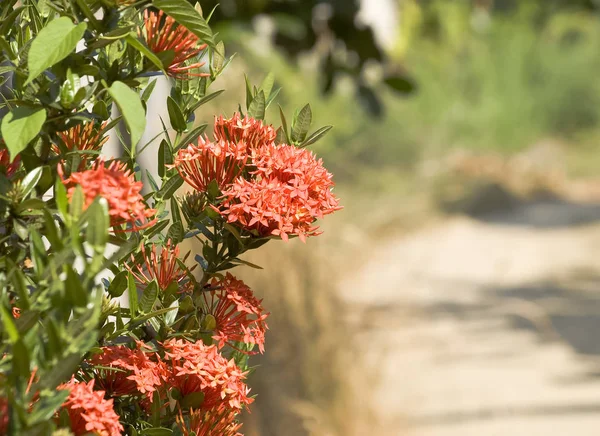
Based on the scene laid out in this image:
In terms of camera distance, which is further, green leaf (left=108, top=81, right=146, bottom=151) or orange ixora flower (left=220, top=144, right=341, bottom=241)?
orange ixora flower (left=220, top=144, right=341, bottom=241)

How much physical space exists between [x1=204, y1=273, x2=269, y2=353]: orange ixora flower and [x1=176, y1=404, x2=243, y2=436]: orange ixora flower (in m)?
0.07

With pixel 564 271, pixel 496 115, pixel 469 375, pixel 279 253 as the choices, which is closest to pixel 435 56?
pixel 496 115

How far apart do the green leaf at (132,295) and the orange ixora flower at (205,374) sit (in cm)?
6

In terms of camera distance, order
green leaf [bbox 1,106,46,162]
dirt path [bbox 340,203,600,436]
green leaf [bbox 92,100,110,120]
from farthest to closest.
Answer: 1. dirt path [bbox 340,203,600,436]
2. green leaf [bbox 92,100,110,120]
3. green leaf [bbox 1,106,46,162]

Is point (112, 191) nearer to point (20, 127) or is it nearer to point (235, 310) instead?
point (20, 127)

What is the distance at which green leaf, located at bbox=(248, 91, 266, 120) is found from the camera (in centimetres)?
98

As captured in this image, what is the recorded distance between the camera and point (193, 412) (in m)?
0.93

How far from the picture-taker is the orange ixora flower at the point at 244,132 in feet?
3.07

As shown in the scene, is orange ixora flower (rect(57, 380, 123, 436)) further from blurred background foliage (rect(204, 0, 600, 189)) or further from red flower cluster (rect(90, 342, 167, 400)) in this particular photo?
blurred background foliage (rect(204, 0, 600, 189))

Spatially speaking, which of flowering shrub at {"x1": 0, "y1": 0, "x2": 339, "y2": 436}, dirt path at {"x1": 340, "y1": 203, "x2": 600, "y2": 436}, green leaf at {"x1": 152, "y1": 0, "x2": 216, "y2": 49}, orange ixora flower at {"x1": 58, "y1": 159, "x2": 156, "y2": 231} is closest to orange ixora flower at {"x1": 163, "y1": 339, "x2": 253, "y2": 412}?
flowering shrub at {"x1": 0, "y1": 0, "x2": 339, "y2": 436}

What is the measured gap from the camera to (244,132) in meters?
0.93

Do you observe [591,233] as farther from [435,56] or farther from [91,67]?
[91,67]

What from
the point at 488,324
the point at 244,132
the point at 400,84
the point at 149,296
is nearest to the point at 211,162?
the point at 244,132

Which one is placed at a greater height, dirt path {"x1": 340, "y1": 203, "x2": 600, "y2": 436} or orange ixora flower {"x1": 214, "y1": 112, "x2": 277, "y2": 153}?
dirt path {"x1": 340, "y1": 203, "x2": 600, "y2": 436}
